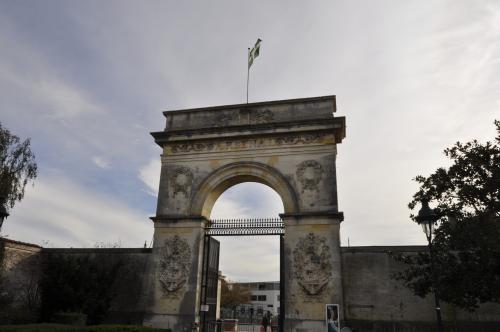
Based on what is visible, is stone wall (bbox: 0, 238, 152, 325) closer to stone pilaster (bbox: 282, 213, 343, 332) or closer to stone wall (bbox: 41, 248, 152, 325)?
stone wall (bbox: 41, 248, 152, 325)

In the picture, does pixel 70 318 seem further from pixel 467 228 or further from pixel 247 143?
pixel 467 228

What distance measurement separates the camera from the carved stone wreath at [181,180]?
14.7 meters

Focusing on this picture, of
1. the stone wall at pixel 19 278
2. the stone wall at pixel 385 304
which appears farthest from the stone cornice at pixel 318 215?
Result: the stone wall at pixel 19 278

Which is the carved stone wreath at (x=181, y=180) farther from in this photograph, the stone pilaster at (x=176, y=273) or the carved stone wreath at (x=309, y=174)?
the carved stone wreath at (x=309, y=174)

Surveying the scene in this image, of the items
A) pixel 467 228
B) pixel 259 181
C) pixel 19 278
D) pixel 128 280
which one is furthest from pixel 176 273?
pixel 467 228

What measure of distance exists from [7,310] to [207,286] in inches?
256

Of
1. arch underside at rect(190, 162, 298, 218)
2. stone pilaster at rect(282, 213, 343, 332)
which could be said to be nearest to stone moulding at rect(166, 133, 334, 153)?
arch underside at rect(190, 162, 298, 218)

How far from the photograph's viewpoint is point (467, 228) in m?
7.83

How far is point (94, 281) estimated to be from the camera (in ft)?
42.9

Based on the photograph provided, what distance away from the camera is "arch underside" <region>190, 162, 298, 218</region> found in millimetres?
14055

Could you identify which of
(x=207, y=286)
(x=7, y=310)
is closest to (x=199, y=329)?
(x=207, y=286)

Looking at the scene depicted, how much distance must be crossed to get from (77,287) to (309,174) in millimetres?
8916

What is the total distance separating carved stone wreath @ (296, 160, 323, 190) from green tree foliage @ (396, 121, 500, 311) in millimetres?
4657

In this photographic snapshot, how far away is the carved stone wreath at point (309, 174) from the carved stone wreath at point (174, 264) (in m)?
4.83
